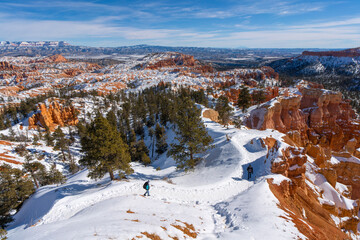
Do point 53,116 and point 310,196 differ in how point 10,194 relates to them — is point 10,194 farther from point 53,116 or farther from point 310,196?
point 53,116

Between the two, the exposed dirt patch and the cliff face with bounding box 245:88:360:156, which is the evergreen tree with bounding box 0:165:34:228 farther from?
the cliff face with bounding box 245:88:360:156

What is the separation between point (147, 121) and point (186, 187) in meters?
56.8

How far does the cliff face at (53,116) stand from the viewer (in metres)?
79.1

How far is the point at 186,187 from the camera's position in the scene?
19.5m

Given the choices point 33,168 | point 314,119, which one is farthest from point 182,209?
point 314,119

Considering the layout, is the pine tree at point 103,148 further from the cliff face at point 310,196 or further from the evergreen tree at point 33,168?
the evergreen tree at point 33,168

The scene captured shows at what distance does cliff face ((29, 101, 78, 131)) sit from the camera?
79062 millimetres

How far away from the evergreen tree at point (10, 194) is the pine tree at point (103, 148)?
1146 centimetres

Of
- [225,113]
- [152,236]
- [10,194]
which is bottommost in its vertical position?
[10,194]

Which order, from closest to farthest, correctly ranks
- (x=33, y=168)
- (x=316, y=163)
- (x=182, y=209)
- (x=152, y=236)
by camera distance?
(x=152, y=236) → (x=182, y=209) → (x=316, y=163) → (x=33, y=168)

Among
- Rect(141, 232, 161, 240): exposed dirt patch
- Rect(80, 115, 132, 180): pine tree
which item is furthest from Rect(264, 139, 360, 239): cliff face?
Rect(80, 115, 132, 180): pine tree

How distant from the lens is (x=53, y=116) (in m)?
83.4

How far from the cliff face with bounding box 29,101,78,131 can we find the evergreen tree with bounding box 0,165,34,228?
206 ft

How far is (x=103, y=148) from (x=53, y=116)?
81997 mm
